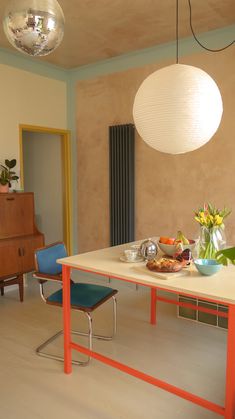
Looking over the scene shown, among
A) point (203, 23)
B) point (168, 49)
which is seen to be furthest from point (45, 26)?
point (168, 49)

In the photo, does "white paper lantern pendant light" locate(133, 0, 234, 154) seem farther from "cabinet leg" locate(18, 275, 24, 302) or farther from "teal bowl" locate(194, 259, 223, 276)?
"cabinet leg" locate(18, 275, 24, 302)

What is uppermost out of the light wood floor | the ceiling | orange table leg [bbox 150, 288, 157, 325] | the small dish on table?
the ceiling

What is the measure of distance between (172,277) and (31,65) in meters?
3.72

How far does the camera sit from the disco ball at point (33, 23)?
1.57 metres

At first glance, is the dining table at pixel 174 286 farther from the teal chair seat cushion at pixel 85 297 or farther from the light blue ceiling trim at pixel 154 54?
the light blue ceiling trim at pixel 154 54

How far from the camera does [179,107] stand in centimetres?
193

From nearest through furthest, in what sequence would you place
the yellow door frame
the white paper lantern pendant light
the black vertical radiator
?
the white paper lantern pendant light, the black vertical radiator, the yellow door frame

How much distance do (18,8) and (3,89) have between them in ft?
9.20

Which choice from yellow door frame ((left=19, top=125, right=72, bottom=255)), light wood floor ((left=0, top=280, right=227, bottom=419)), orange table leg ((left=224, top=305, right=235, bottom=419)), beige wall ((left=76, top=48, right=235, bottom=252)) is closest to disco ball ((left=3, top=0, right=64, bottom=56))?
orange table leg ((left=224, top=305, right=235, bottom=419))

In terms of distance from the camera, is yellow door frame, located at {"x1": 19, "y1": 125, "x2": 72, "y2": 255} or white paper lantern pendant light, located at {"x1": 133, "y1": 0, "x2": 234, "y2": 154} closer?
white paper lantern pendant light, located at {"x1": 133, "y1": 0, "x2": 234, "y2": 154}

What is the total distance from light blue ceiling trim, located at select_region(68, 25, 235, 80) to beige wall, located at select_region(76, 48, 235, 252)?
0.08 m

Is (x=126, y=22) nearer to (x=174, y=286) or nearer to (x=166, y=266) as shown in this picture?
(x=166, y=266)

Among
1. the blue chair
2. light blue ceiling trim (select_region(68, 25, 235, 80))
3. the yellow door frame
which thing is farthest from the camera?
the yellow door frame

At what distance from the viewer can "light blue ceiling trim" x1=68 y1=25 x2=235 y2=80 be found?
3.60 m
